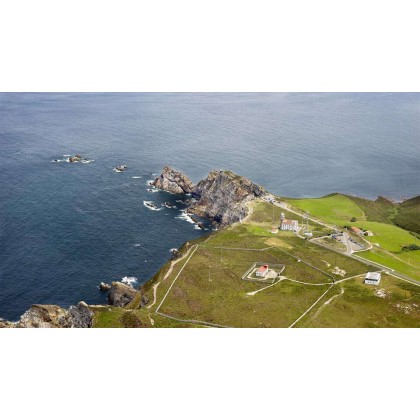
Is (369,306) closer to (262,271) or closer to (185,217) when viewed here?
(262,271)

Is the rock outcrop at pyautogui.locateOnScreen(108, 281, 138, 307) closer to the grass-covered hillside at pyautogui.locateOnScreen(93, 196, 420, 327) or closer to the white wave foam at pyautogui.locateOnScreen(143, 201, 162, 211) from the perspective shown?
the grass-covered hillside at pyautogui.locateOnScreen(93, 196, 420, 327)

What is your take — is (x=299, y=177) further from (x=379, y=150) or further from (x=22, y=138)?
(x=22, y=138)

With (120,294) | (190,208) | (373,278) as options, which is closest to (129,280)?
(120,294)

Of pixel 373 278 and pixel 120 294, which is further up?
pixel 373 278

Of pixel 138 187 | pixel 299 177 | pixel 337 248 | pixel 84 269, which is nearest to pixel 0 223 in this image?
pixel 84 269

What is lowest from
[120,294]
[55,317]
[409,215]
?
[55,317]

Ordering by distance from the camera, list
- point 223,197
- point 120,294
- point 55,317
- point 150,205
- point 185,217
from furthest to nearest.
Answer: point 150,205 < point 223,197 < point 185,217 < point 120,294 < point 55,317

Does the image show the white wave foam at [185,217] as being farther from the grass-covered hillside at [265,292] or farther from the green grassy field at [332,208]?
the green grassy field at [332,208]

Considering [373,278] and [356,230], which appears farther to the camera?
[356,230]

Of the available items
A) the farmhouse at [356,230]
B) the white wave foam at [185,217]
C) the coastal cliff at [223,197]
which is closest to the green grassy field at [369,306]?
the farmhouse at [356,230]
